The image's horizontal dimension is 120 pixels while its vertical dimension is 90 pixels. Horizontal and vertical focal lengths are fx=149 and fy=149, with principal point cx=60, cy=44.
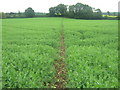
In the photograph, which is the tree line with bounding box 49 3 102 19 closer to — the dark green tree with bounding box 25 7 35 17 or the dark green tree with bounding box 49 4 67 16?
the dark green tree with bounding box 49 4 67 16

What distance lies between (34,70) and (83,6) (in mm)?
79421

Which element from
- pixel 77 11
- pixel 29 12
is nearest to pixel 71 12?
pixel 77 11

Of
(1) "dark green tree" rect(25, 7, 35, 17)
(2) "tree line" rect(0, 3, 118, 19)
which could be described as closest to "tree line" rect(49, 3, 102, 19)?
(2) "tree line" rect(0, 3, 118, 19)

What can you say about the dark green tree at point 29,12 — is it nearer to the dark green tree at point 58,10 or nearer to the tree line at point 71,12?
the tree line at point 71,12

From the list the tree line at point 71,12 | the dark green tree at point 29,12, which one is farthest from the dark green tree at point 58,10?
the dark green tree at point 29,12

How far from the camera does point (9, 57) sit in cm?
902

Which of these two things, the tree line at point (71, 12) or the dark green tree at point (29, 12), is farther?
the dark green tree at point (29, 12)

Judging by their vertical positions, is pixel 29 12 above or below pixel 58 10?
below

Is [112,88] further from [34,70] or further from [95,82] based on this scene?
[34,70]

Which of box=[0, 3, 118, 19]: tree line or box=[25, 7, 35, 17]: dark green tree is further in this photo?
box=[25, 7, 35, 17]: dark green tree

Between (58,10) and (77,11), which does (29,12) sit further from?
(77,11)

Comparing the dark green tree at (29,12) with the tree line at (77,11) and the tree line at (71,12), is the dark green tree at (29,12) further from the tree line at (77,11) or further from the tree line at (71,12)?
the tree line at (77,11)

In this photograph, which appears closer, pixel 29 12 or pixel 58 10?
pixel 58 10

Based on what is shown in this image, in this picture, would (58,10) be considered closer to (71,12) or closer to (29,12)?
(71,12)
